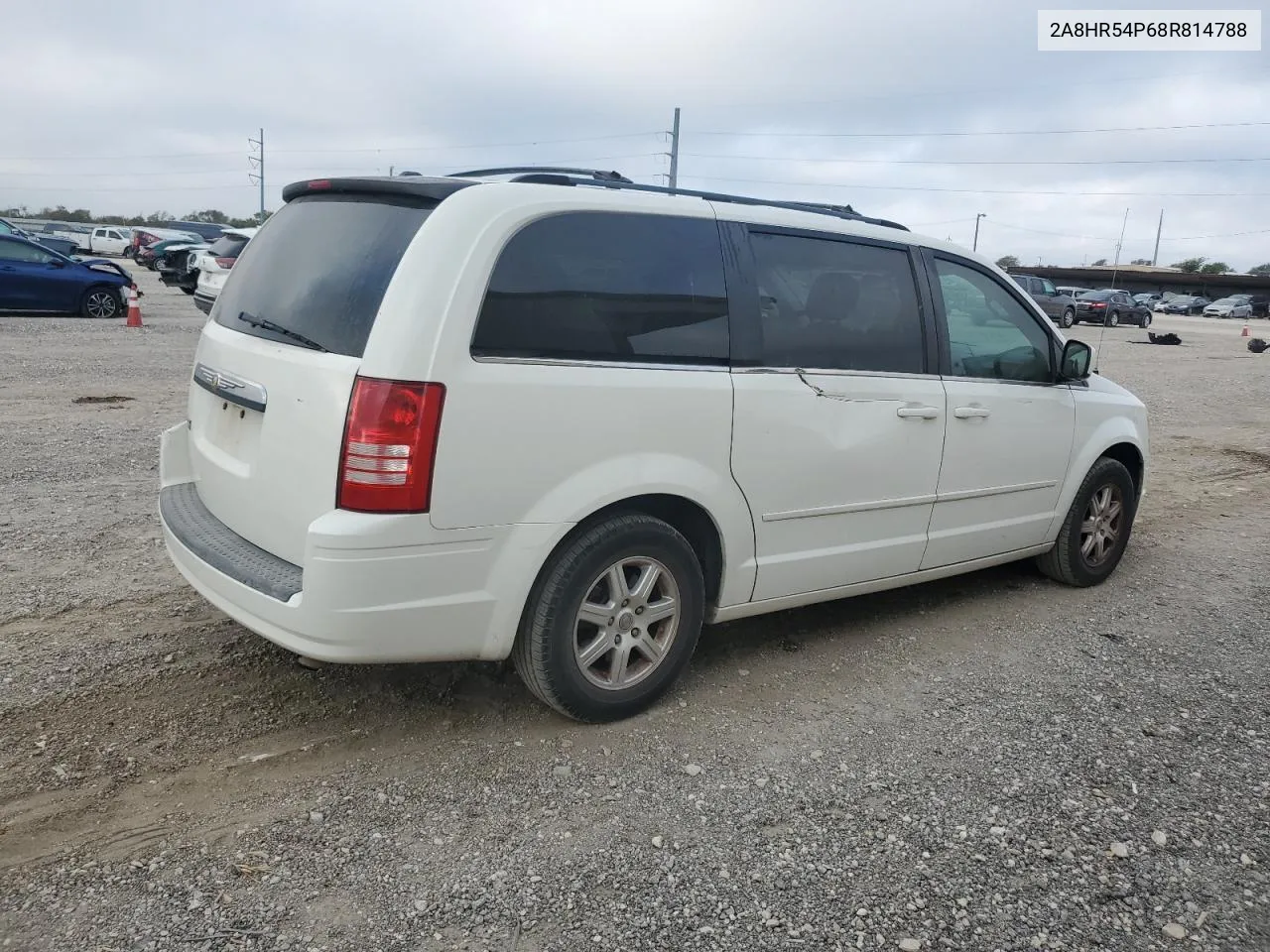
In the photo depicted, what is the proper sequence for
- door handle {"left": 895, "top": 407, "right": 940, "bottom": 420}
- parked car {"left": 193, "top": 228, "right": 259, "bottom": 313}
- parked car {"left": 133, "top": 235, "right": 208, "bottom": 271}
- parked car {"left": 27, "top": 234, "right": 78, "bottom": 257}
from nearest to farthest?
door handle {"left": 895, "top": 407, "right": 940, "bottom": 420}
parked car {"left": 193, "top": 228, "right": 259, "bottom": 313}
parked car {"left": 133, "top": 235, "right": 208, "bottom": 271}
parked car {"left": 27, "top": 234, "right": 78, "bottom": 257}

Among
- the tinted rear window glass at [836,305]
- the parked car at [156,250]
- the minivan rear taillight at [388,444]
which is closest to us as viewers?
the minivan rear taillight at [388,444]

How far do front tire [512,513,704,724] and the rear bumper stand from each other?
0.10 m

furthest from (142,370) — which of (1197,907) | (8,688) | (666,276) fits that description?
(1197,907)

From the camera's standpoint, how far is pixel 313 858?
9.14 ft

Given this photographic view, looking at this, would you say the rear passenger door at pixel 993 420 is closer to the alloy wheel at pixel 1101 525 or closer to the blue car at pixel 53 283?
the alloy wheel at pixel 1101 525

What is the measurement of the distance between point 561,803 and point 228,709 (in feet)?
4.31

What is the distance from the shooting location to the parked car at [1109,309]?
38.5 m

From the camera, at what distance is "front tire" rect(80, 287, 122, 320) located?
1814 cm

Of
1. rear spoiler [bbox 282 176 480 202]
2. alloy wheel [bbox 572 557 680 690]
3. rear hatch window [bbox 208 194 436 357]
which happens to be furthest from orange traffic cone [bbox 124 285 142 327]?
alloy wheel [bbox 572 557 680 690]

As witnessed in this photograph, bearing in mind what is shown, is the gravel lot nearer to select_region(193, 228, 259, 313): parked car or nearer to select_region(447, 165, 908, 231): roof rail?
select_region(447, 165, 908, 231): roof rail

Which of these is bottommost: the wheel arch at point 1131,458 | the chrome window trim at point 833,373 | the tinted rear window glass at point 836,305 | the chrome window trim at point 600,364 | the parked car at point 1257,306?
the wheel arch at point 1131,458

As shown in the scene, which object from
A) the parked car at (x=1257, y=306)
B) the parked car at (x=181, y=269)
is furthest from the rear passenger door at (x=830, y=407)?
the parked car at (x=1257, y=306)

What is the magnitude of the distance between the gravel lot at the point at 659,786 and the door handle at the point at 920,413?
1.05m

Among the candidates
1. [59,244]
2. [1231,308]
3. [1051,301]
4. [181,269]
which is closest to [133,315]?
[181,269]
